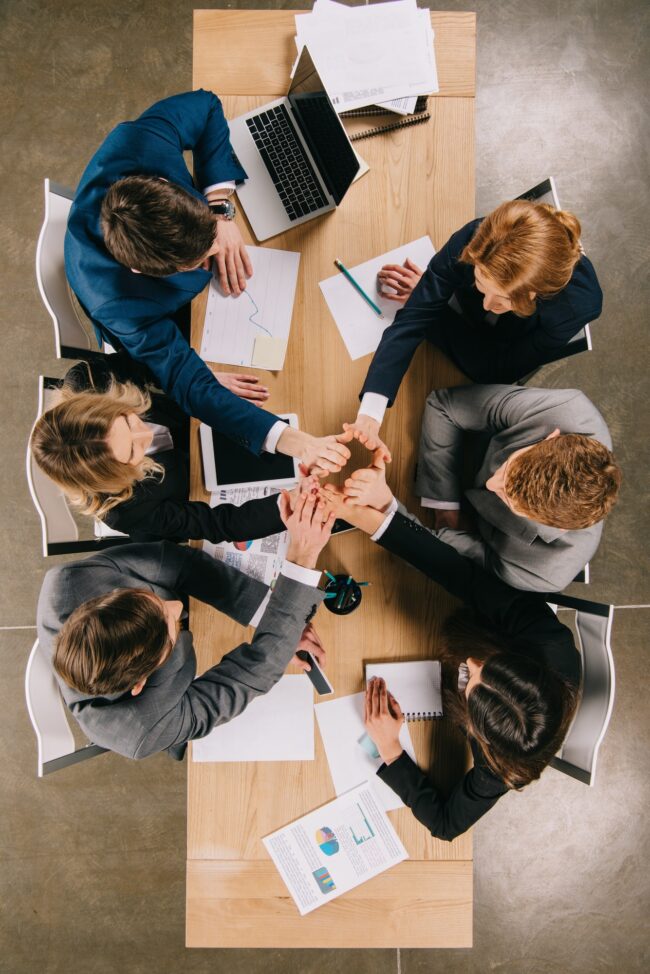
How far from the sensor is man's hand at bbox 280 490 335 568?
1519 millimetres

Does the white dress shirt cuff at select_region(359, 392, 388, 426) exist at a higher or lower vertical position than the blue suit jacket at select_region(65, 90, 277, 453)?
lower

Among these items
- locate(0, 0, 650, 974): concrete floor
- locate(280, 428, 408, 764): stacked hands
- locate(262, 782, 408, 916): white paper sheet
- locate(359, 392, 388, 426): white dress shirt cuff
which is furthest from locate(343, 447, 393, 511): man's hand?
locate(0, 0, 650, 974): concrete floor

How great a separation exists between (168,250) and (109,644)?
3.01 feet

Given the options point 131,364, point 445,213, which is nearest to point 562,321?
point 445,213

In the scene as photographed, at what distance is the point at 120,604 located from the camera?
4.49 ft

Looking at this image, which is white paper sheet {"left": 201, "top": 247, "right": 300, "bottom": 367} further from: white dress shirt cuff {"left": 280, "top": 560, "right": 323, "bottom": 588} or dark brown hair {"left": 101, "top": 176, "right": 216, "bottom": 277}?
white dress shirt cuff {"left": 280, "top": 560, "right": 323, "bottom": 588}

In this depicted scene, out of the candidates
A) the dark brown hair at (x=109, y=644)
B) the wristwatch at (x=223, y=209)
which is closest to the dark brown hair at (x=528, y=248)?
the wristwatch at (x=223, y=209)

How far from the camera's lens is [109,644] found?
131cm

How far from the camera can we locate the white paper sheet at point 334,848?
1.62m

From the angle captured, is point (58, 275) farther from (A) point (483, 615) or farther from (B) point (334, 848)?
(B) point (334, 848)

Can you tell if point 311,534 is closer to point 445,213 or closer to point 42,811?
point 445,213

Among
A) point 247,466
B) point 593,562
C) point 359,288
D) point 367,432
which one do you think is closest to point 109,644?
point 247,466

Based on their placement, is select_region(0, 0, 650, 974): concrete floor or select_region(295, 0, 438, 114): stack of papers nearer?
select_region(295, 0, 438, 114): stack of papers

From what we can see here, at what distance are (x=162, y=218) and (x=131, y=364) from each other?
0.52 m
